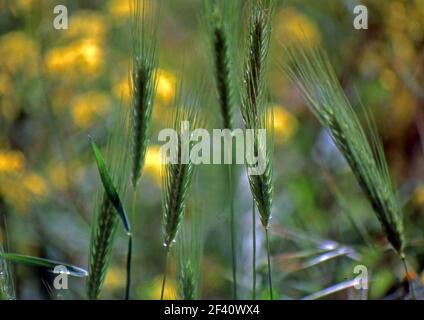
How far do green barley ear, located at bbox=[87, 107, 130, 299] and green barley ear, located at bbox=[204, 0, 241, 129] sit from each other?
117mm

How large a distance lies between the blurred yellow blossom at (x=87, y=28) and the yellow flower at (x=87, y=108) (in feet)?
0.44

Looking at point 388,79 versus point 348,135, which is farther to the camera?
point 388,79

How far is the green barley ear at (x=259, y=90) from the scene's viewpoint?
2.37 feet

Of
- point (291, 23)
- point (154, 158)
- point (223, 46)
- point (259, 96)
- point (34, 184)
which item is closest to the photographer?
point (259, 96)

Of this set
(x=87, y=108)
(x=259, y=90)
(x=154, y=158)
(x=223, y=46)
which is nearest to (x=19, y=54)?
(x=87, y=108)

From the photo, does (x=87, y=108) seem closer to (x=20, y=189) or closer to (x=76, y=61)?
(x=76, y=61)

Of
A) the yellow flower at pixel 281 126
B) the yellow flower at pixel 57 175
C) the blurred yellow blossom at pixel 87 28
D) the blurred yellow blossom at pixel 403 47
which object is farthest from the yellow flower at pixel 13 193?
the blurred yellow blossom at pixel 403 47

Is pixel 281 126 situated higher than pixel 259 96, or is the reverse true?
pixel 281 126

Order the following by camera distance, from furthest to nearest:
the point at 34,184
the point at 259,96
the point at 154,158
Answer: the point at 34,184
the point at 154,158
the point at 259,96

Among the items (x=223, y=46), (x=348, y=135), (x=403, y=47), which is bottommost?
(x=348, y=135)

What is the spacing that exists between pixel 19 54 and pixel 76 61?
0.16 meters

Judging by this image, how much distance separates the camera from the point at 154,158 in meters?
1.31

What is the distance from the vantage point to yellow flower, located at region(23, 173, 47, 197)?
139 cm

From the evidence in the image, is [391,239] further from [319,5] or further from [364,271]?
[319,5]
